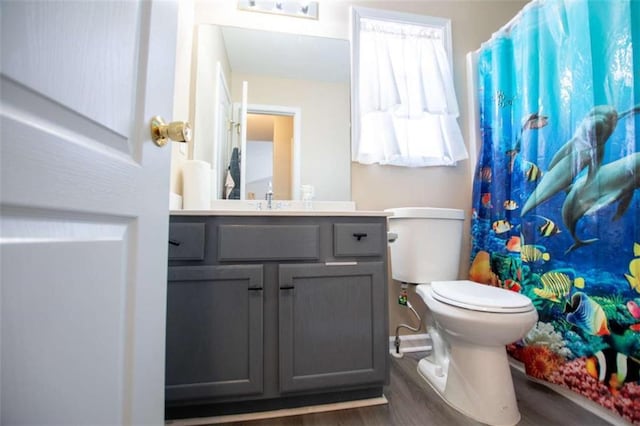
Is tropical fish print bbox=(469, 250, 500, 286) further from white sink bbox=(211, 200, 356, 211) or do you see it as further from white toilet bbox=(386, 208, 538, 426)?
white sink bbox=(211, 200, 356, 211)

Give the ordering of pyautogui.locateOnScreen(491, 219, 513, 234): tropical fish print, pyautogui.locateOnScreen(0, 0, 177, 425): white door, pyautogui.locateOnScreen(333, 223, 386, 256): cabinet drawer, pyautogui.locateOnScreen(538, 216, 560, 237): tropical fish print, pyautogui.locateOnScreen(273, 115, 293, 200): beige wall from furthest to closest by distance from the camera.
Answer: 1. pyautogui.locateOnScreen(273, 115, 293, 200): beige wall
2. pyautogui.locateOnScreen(491, 219, 513, 234): tropical fish print
3. pyautogui.locateOnScreen(538, 216, 560, 237): tropical fish print
4. pyautogui.locateOnScreen(333, 223, 386, 256): cabinet drawer
5. pyautogui.locateOnScreen(0, 0, 177, 425): white door

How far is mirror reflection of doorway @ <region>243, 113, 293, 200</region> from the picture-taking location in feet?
5.22

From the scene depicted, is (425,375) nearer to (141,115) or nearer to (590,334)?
(590,334)

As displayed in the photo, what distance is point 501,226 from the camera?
1547 mm

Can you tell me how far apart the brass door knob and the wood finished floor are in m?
1.12

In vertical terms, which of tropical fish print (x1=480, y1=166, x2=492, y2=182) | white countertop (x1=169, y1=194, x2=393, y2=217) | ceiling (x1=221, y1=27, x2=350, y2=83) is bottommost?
white countertop (x1=169, y1=194, x2=393, y2=217)

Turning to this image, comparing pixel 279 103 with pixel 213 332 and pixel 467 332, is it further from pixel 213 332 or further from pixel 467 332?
pixel 467 332

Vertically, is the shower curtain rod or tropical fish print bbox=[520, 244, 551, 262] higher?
the shower curtain rod

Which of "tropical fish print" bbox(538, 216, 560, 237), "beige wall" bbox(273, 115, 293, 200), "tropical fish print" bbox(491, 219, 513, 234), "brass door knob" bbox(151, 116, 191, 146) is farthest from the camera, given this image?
"beige wall" bbox(273, 115, 293, 200)

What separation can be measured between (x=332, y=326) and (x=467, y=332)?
21.9 inches

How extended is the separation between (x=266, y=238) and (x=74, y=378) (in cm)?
75

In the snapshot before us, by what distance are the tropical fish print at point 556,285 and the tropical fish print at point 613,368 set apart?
0.76 feet

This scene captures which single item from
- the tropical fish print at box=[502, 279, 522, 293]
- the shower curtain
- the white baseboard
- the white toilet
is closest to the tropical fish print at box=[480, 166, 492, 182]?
the shower curtain

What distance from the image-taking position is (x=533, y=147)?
135 centimetres
